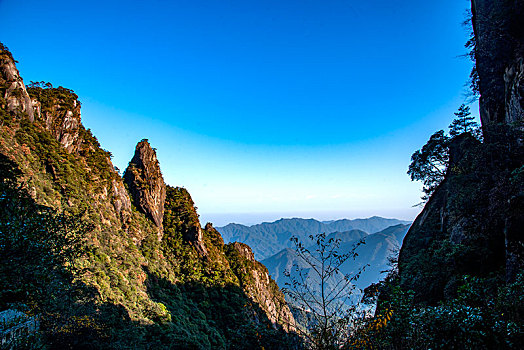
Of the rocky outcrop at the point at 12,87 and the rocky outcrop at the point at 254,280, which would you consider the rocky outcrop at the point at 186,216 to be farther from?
the rocky outcrop at the point at 12,87

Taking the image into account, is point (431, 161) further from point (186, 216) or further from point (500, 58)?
point (186, 216)

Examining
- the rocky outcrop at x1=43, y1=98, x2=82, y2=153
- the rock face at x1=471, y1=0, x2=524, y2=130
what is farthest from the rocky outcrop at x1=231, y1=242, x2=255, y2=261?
the rock face at x1=471, y1=0, x2=524, y2=130

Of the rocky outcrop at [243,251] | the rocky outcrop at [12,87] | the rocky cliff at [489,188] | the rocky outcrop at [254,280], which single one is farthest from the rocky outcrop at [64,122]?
the rocky outcrop at [243,251]

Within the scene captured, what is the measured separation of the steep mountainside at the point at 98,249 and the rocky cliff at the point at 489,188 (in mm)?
11066

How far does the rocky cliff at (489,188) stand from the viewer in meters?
10.5

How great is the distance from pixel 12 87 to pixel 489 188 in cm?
4074

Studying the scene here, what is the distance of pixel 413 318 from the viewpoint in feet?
19.1

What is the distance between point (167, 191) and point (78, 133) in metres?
19.9

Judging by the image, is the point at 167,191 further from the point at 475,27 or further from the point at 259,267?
the point at 475,27

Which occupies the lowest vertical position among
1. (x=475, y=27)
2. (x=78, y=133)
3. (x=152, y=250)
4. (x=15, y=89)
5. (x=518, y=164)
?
(x=152, y=250)

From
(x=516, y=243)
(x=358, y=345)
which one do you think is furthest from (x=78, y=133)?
(x=516, y=243)

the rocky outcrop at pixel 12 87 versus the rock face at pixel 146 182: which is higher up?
the rocky outcrop at pixel 12 87

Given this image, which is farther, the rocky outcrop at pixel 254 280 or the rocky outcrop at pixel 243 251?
the rocky outcrop at pixel 243 251

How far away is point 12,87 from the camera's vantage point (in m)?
22.5
